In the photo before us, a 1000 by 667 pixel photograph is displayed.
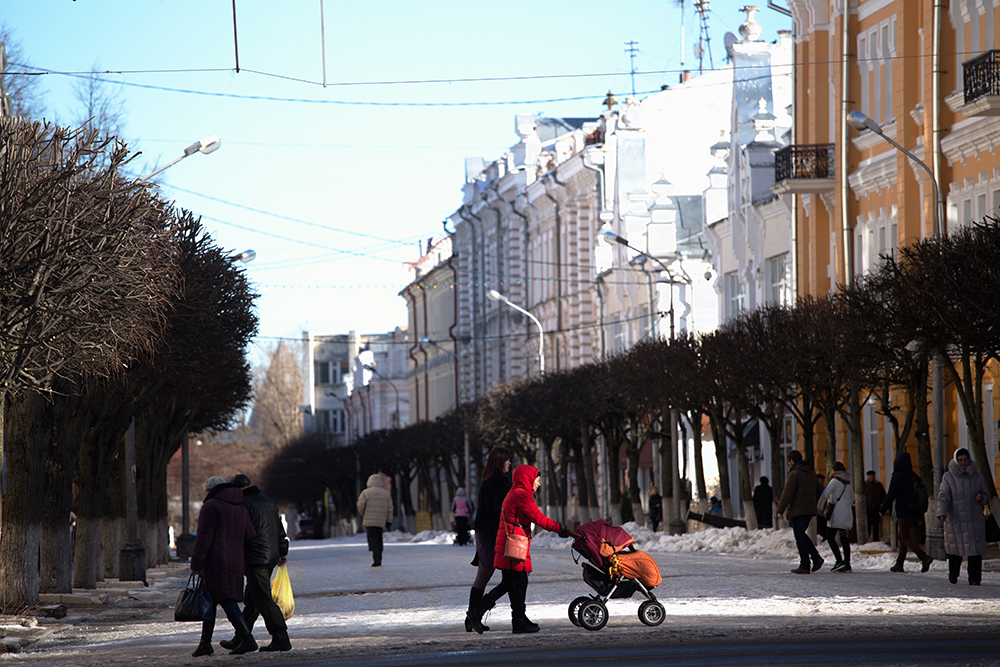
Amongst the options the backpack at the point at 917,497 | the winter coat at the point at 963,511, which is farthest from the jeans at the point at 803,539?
the winter coat at the point at 963,511

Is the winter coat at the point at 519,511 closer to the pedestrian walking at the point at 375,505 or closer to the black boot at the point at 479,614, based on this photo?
the black boot at the point at 479,614

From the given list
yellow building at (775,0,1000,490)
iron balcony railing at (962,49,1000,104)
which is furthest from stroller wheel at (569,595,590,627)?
iron balcony railing at (962,49,1000,104)

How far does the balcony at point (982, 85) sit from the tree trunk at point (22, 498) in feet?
57.2

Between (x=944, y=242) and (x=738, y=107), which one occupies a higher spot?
(x=738, y=107)

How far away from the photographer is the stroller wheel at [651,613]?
49.0 ft

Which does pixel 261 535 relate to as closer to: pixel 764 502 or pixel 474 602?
pixel 474 602

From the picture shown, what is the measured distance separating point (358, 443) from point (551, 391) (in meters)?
37.4

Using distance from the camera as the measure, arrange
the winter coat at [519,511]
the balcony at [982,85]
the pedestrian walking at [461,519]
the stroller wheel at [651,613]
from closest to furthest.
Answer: the winter coat at [519,511] → the stroller wheel at [651,613] → the balcony at [982,85] → the pedestrian walking at [461,519]

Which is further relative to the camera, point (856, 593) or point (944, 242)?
point (944, 242)

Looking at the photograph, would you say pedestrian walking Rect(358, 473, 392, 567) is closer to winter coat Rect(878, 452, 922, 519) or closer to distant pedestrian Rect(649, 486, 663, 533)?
winter coat Rect(878, 452, 922, 519)

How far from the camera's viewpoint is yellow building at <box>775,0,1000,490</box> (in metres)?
31.2

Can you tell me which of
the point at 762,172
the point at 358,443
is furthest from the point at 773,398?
the point at 358,443

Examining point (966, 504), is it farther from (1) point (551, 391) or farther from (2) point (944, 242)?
(1) point (551, 391)

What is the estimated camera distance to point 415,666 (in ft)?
40.5
